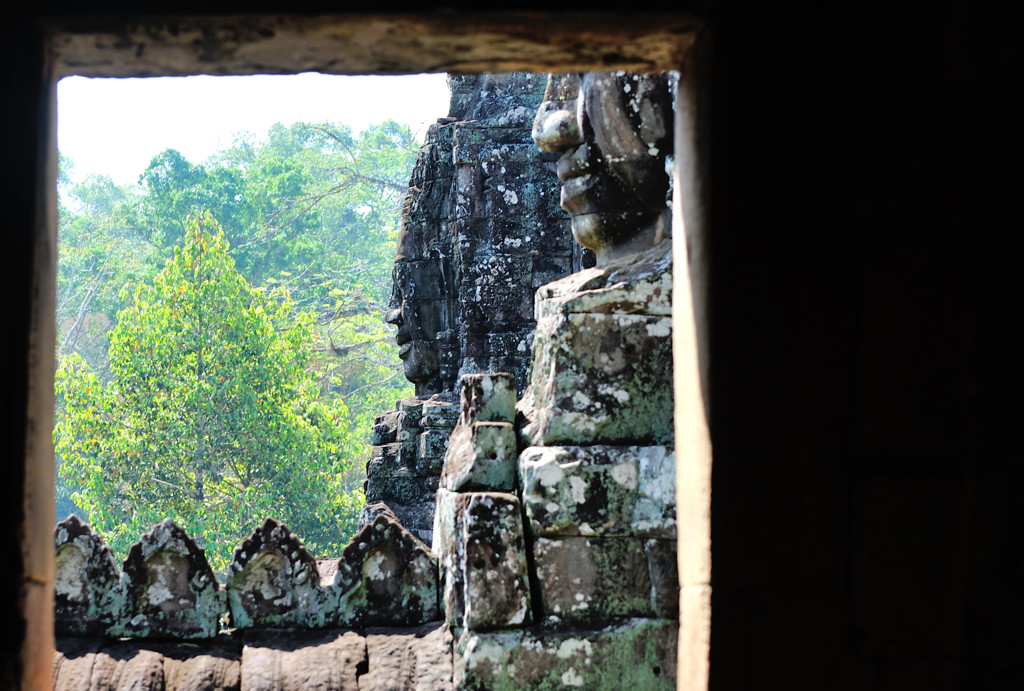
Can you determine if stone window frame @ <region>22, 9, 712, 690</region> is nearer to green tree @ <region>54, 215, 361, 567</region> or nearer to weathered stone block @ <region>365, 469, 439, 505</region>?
weathered stone block @ <region>365, 469, 439, 505</region>

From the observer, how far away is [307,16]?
170cm

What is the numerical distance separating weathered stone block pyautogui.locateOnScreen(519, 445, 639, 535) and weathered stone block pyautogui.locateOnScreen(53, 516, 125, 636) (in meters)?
1.40

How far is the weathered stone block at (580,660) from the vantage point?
3055mm

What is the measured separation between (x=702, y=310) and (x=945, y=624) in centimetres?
69

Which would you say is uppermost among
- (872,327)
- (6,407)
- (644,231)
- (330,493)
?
(644,231)

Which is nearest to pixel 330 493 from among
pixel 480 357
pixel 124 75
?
pixel 480 357

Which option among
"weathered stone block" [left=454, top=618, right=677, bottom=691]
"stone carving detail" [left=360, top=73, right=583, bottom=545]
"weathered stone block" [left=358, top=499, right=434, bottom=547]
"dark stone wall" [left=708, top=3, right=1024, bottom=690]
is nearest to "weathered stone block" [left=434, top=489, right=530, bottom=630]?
"weathered stone block" [left=454, top=618, right=677, bottom=691]

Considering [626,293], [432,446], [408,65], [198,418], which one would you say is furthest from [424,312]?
[408,65]

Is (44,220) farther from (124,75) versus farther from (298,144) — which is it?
(298,144)

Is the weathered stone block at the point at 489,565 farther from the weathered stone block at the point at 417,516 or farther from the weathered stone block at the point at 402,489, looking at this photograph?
the weathered stone block at the point at 402,489

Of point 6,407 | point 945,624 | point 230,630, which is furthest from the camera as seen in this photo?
point 230,630

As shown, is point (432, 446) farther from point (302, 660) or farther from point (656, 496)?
point (656, 496)

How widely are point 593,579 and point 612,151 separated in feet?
4.38

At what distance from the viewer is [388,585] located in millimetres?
3457
